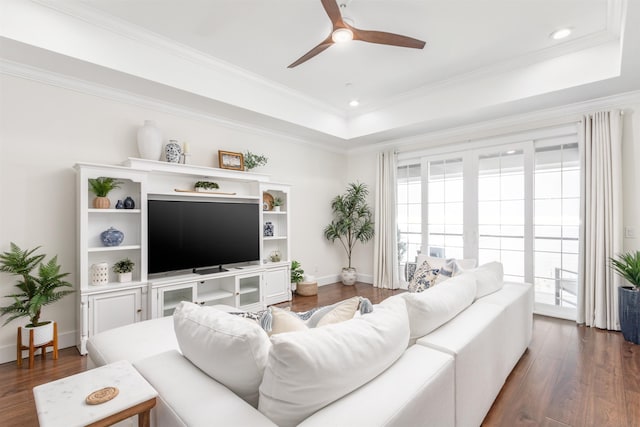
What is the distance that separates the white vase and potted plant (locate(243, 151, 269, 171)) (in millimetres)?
2100

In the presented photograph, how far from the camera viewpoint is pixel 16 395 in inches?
88.1

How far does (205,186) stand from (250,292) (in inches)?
59.5

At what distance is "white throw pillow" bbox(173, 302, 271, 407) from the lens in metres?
1.11

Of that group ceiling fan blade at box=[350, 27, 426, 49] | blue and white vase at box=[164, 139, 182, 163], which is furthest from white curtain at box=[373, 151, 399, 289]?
blue and white vase at box=[164, 139, 182, 163]

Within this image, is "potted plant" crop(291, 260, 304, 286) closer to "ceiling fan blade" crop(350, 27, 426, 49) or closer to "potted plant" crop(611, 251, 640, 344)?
"ceiling fan blade" crop(350, 27, 426, 49)

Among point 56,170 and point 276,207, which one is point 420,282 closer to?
point 276,207

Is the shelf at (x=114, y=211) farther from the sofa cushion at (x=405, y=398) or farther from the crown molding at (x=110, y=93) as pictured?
the sofa cushion at (x=405, y=398)

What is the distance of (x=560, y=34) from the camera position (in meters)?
3.09

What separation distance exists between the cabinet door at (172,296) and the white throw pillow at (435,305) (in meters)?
2.70

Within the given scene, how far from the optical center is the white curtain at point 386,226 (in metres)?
5.41

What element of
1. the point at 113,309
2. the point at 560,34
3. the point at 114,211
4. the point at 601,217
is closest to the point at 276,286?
the point at 113,309

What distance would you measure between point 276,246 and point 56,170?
2816 mm

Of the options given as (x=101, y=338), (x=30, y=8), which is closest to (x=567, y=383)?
(x=101, y=338)

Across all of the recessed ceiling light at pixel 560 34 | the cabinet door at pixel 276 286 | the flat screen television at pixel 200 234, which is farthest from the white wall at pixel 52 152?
the recessed ceiling light at pixel 560 34
